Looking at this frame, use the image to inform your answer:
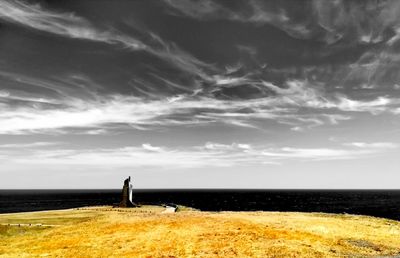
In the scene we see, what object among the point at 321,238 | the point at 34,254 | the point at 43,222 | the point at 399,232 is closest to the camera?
the point at 34,254

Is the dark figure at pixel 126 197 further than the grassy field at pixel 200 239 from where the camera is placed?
Yes

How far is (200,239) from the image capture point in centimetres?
3027

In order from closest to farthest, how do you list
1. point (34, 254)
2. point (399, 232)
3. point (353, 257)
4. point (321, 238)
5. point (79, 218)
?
point (353, 257) < point (34, 254) < point (321, 238) < point (399, 232) < point (79, 218)

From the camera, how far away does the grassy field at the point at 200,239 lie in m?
26.1

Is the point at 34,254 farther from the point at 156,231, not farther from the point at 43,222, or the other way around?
the point at 43,222

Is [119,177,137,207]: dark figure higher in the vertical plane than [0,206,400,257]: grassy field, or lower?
higher

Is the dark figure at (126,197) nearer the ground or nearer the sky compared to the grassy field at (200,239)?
nearer the sky

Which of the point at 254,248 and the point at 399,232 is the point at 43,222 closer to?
the point at 254,248

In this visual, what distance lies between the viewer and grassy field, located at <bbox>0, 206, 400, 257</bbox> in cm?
2614

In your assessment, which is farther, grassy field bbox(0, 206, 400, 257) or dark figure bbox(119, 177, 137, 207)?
dark figure bbox(119, 177, 137, 207)

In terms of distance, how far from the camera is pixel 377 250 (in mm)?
27047

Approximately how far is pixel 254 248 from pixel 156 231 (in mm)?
11564

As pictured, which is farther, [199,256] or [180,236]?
[180,236]

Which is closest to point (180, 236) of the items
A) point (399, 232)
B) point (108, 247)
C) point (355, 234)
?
point (108, 247)
